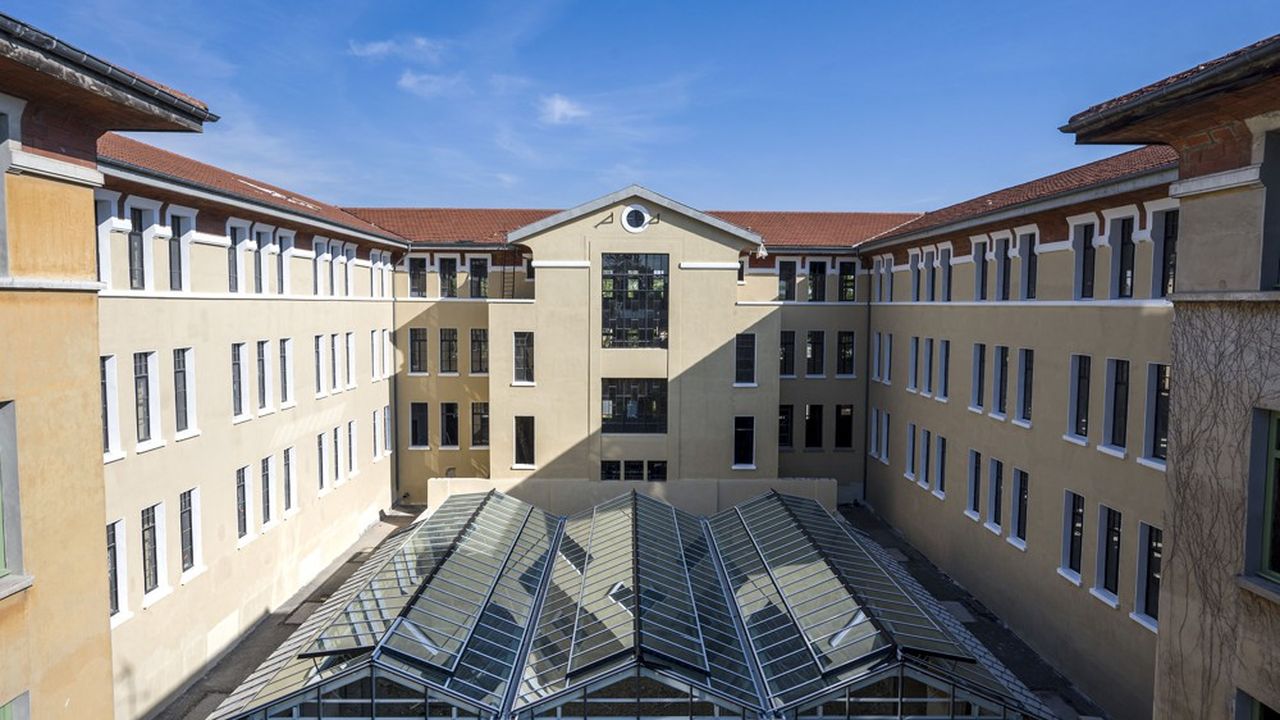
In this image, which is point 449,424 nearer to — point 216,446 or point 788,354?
point 216,446

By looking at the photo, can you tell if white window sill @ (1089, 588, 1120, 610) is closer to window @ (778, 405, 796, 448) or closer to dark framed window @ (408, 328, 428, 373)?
window @ (778, 405, 796, 448)

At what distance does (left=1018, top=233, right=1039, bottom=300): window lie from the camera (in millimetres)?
18672

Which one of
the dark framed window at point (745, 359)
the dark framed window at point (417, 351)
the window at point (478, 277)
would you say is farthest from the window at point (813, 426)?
the dark framed window at point (417, 351)

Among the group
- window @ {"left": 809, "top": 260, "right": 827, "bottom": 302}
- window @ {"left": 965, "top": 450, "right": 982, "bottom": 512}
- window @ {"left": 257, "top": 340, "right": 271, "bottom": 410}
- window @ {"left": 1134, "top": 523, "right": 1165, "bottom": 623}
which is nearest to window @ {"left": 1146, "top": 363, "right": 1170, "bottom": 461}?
window @ {"left": 1134, "top": 523, "right": 1165, "bottom": 623}

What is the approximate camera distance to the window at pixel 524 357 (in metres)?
26.3

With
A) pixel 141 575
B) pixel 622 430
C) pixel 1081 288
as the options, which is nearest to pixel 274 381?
pixel 141 575

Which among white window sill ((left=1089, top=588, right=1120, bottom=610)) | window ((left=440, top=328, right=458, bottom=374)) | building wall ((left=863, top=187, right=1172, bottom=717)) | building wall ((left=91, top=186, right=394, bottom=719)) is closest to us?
building wall ((left=863, top=187, right=1172, bottom=717))

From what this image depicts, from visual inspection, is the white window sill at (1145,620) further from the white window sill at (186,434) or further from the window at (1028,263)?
the white window sill at (186,434)

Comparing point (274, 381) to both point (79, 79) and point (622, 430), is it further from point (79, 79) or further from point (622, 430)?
point (79, 79)

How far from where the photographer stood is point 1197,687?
793cm

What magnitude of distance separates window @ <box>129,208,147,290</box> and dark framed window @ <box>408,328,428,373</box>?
15.1 meters

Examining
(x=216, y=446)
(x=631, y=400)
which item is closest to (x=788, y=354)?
(x=631, y=400)

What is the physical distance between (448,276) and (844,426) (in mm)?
16698

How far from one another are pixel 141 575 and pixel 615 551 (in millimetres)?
9530
